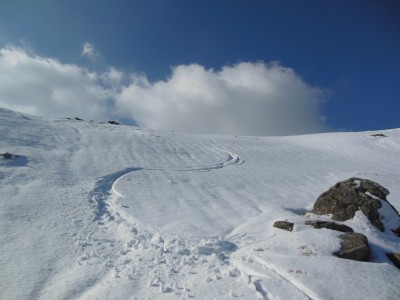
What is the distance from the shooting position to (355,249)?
25.0ft

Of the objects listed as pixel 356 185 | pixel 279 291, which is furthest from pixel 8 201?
pixel 356 185

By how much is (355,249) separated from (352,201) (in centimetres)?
317

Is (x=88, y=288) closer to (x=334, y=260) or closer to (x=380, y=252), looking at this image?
(x=334, y=260)

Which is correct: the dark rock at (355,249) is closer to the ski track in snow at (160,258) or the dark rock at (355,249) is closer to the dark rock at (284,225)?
the dark rock at (284,225)

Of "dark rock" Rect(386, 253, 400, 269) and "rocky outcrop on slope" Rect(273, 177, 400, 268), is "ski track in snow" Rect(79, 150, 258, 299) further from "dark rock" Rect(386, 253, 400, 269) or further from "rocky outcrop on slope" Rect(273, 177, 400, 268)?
"dark rock" Rect(386, 253, 400, 269)

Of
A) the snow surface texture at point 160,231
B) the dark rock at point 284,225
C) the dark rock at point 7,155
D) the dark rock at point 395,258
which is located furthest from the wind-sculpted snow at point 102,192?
the dark rock at point 395,258

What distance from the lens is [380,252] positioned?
26.4ft

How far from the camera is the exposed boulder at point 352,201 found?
32.8 feet

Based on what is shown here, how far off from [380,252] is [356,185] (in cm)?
368

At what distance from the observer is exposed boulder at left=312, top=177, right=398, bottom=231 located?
998cm

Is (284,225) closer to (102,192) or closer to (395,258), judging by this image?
(395,258)

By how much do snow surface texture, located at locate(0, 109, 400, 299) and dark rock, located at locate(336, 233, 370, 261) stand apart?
0.75 ft

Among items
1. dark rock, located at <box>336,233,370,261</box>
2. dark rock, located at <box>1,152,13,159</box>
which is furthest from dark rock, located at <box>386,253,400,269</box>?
dark rock, located at <box>1,152,13,159</box>

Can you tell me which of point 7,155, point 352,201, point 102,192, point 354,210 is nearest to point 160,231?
point 102,192
